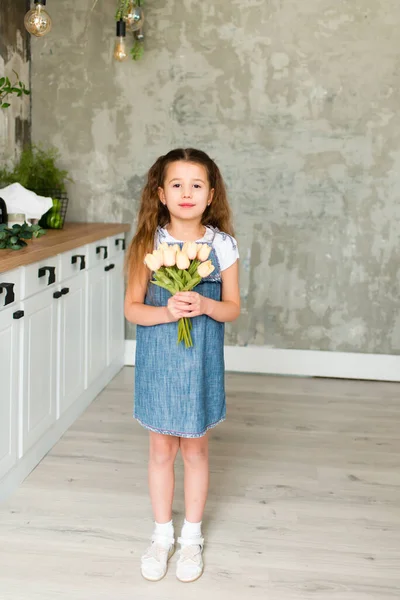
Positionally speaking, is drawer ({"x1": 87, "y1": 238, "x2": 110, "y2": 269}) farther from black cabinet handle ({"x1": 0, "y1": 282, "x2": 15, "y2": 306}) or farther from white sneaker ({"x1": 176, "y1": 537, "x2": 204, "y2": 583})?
white sneaker ({"x1": 176, "y1": 537, "x2": 204, "y2": 583})

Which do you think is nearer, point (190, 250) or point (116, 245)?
point (190, 250)

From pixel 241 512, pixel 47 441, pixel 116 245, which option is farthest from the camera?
pixel 116 245

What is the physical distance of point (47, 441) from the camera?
290 cm

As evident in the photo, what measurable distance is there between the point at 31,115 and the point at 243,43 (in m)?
1.32

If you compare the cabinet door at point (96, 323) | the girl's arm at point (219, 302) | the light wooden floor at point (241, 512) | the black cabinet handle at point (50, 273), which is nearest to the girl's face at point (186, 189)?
the girl's arm at point (219, 302)

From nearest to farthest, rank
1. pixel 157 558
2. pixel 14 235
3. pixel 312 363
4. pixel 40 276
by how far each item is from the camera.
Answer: pixel 157 558 → pixel 14 235 → pixel 40 276 → pixel 312 363

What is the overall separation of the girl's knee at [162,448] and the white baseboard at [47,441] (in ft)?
2.19

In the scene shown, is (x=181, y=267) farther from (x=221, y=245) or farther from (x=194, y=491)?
(x=194, y=491)

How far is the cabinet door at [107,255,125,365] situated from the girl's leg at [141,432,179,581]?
73.6 inches

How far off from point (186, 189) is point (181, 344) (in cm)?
43

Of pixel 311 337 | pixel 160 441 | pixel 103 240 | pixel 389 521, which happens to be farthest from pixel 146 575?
pixel 311 337

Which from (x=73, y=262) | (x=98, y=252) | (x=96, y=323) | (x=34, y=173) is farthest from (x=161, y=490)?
(x=34, y=173)

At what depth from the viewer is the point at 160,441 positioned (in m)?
2.05

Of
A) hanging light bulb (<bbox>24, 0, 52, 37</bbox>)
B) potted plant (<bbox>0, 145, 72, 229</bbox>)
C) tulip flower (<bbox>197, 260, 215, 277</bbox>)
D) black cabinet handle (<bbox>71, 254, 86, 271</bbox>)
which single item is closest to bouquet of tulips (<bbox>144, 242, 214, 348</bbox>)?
tulip flower (<bbox>197, 260, 215, 277</bbox>)
